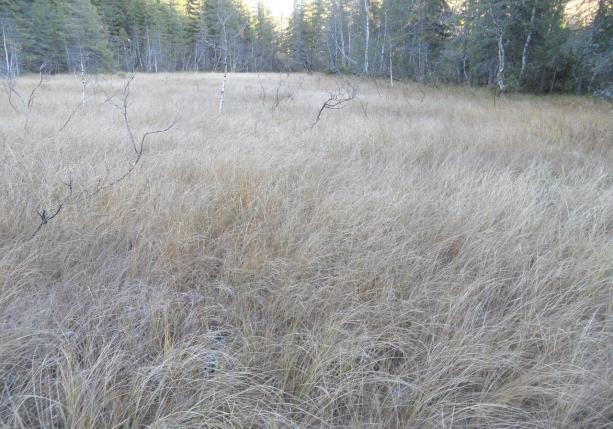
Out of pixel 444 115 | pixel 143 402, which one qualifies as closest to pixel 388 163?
pixel 143 402

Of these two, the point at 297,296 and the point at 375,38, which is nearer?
the point at 297,296

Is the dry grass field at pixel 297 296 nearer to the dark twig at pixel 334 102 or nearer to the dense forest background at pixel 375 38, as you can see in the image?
the dark twig at pixel 334 102

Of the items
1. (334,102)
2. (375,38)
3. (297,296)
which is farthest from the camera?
(375,38)

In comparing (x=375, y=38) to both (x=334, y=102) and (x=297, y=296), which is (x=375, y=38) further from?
(x=297, y=296)

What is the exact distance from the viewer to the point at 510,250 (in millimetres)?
2227

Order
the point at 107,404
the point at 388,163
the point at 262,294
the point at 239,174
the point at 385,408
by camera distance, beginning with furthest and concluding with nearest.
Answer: the point at 388,163
the point at 239,174
the point at 262,294
the point at 385,408
the point at 107,404

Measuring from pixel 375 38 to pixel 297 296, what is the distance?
26488 millimetres

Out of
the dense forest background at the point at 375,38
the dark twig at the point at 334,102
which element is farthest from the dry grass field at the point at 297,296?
the dense forest background at the point at 375,38

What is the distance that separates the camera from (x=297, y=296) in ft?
5.73

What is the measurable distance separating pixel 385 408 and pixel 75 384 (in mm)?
1131

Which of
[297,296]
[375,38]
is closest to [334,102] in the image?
[297,296]

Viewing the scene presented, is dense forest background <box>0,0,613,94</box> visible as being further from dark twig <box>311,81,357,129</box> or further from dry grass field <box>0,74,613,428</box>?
dry grass field <box>0,74,613,428</box>

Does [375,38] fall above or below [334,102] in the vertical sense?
above

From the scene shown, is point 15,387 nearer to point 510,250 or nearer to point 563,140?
point 510,250
